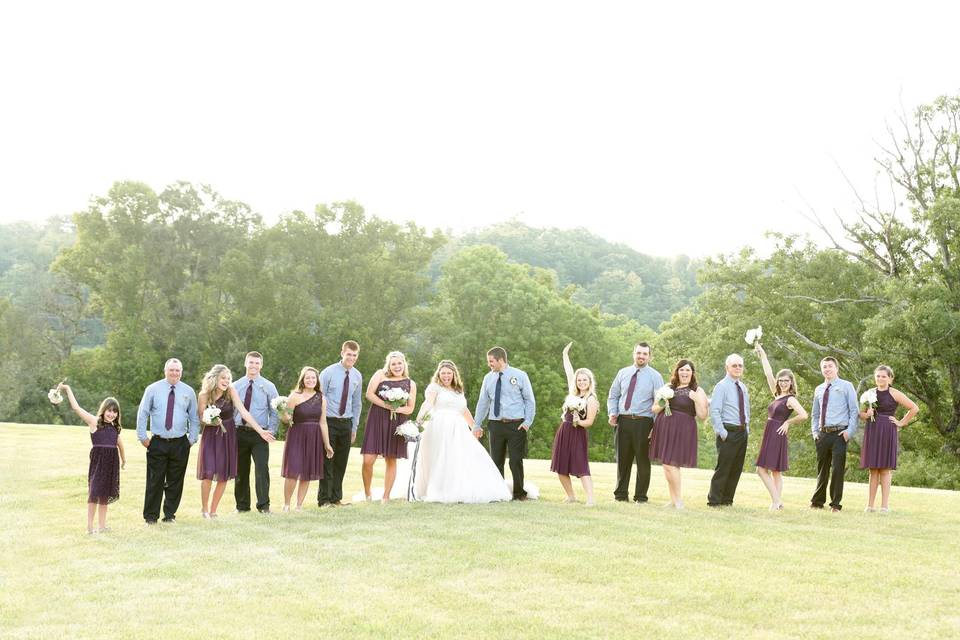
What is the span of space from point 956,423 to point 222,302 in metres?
36.5

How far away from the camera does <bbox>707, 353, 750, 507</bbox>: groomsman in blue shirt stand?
546 inches

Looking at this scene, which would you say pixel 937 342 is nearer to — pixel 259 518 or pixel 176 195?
pixel 259 518

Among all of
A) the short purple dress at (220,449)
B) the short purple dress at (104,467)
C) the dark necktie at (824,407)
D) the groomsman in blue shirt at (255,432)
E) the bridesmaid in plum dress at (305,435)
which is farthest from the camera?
the dark necktie at (824,407)

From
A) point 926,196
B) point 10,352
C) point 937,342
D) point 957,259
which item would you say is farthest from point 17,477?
point 10,352

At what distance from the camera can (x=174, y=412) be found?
1275 cm

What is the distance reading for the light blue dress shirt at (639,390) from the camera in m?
13.9

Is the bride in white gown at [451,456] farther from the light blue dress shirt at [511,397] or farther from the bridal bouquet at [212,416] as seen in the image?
the bridal bouquet at [212,416]

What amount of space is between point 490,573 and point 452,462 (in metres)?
4.90

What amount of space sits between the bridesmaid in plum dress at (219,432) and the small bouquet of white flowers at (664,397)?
17.3ft

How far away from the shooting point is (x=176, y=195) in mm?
54125

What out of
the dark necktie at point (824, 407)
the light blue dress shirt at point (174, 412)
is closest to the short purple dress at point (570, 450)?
the dark necktie at point (824, 407)

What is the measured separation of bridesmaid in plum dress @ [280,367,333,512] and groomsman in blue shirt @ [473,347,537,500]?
2.14 metres

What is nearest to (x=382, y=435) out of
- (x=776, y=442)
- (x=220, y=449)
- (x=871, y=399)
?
(x=220, y=449)

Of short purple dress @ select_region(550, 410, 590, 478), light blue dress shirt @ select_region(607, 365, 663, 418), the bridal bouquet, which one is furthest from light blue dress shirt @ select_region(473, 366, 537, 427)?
the bridal bouquet
